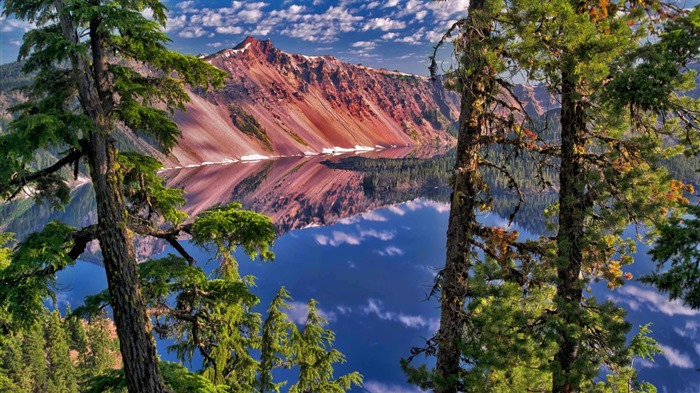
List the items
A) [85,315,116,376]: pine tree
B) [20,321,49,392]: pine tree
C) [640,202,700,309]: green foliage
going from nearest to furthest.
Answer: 1. [640,202,700,309]: green foliage
2. [20,321,49,392]: pine tree
3. [85,315,116,376]: pine tree

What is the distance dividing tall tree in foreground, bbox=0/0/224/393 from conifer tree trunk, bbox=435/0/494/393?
4836mm

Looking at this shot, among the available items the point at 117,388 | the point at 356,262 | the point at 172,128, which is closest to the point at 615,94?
the point at 172,128

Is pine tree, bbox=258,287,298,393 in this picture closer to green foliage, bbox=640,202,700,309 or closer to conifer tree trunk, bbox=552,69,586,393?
conifer tree trunk, bbox=552,69,586,393

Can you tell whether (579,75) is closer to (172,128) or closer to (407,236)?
(172,128)

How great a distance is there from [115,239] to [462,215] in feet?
19.0

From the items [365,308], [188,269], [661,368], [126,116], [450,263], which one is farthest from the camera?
[365,308]

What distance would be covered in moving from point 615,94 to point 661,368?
48589 mm

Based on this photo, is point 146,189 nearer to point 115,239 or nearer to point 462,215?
point 115,239

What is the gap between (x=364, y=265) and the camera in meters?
73.4

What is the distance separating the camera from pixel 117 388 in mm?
7102

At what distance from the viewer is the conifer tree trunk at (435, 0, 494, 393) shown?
307 inches

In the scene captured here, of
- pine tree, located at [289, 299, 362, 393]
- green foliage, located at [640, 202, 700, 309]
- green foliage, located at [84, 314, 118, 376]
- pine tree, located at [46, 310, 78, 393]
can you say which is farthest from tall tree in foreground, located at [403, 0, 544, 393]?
green foliage, located at [84, 314, 118, 376]

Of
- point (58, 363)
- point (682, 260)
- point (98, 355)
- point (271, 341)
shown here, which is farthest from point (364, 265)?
point (682, 260)

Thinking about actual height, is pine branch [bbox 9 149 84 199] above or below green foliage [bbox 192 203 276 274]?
above
